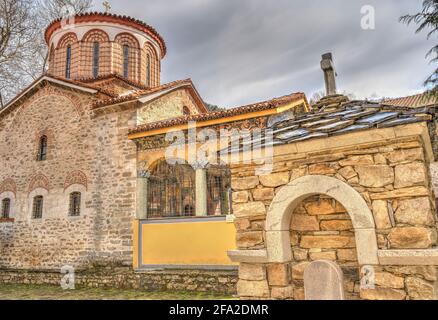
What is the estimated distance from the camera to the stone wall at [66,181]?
8922 mm

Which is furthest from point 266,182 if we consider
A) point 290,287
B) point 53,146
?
point 53,146

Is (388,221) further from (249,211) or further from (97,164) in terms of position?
(97,164)

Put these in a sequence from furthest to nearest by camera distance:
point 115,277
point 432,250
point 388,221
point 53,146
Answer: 1. point 53,146
2. point 115,277
3. point 388,221
4. point 432,250

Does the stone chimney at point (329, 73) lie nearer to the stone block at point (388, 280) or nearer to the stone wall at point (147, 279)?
the stone block at point (388, 280)

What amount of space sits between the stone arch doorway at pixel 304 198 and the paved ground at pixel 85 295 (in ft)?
14.4

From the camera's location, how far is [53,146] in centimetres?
1029

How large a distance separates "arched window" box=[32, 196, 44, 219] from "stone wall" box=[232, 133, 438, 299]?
8.87m

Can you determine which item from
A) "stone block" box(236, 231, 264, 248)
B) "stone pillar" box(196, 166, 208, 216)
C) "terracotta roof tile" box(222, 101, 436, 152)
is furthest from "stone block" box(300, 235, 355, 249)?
"stone pillar" box(196, 166, 208, 216)

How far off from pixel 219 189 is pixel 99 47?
7.95 meters

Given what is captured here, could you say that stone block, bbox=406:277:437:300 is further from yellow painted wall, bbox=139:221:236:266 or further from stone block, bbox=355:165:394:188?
yellow painted wall, bbox=139:221:236:266

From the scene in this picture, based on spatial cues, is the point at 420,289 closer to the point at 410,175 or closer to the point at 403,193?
the point at 403,193

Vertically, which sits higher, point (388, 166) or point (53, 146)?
point (53, 146)

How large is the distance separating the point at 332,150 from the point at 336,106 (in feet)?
3.24

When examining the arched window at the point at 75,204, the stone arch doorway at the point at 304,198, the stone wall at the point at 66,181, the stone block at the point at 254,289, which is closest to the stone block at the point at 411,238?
the stone arch doorway at the point at 304,198
